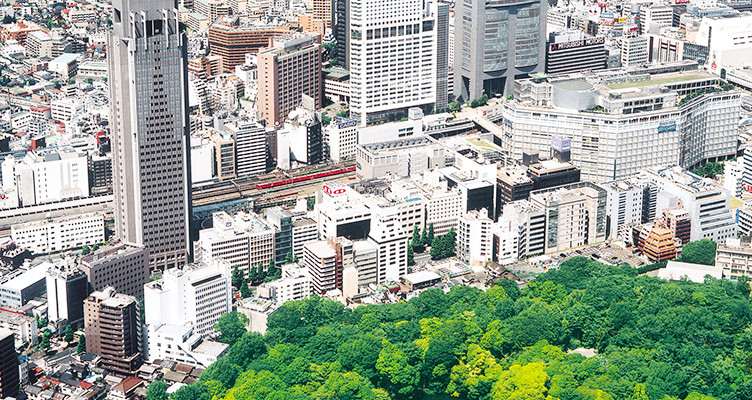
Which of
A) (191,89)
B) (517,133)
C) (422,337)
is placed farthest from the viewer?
(191,89)

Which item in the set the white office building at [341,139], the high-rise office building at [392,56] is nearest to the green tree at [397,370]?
the white office building at [341,139]

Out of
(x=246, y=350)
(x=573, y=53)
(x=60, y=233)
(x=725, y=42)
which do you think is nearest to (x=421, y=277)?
(x=246, y=350)

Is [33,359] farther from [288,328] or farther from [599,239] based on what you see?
[599,239]

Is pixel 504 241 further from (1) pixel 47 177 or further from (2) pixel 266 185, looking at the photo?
(1) pixel 47 177

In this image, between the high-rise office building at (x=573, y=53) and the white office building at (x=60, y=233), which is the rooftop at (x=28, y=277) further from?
the high-rise office building at (x=573, y=53)

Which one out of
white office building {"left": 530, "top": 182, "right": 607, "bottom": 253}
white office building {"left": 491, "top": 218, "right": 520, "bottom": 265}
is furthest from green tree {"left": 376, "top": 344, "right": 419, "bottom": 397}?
white office building {"left": 530, "top": 182, "right": 607, "bottom": 253}

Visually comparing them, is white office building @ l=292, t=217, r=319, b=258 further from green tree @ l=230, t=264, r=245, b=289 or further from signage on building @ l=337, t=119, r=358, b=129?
signage on building @ l=337, t=119, r=358, b=129

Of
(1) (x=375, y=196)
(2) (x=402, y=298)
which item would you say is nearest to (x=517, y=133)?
(1) (x=375, y=196)
